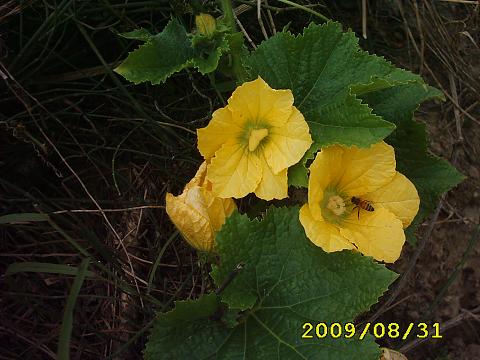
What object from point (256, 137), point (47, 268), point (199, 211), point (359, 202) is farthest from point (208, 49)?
point (47, 268)

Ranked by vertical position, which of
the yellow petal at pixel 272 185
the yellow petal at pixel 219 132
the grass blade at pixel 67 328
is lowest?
the grass blade at pixel 67 328

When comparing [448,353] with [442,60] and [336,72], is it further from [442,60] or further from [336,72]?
[336,72]

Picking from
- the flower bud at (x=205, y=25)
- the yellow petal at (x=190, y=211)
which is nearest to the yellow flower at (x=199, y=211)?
the yellow petal at (x=190, y=211)

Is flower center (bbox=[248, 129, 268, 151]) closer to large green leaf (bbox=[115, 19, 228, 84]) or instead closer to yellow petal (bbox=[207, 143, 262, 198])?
yellow petal (bbox=[207, 143, 262, 198])

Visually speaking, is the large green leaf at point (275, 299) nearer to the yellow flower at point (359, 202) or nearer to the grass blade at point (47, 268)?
the yellow flower at point (359, 202)

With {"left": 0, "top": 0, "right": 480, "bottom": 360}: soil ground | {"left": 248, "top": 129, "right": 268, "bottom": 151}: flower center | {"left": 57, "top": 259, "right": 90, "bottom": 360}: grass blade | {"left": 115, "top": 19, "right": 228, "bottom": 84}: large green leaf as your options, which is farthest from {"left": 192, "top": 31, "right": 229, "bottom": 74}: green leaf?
{"left": 57, "top": 259, "right": 90, "bottom": 360}: grass blade
